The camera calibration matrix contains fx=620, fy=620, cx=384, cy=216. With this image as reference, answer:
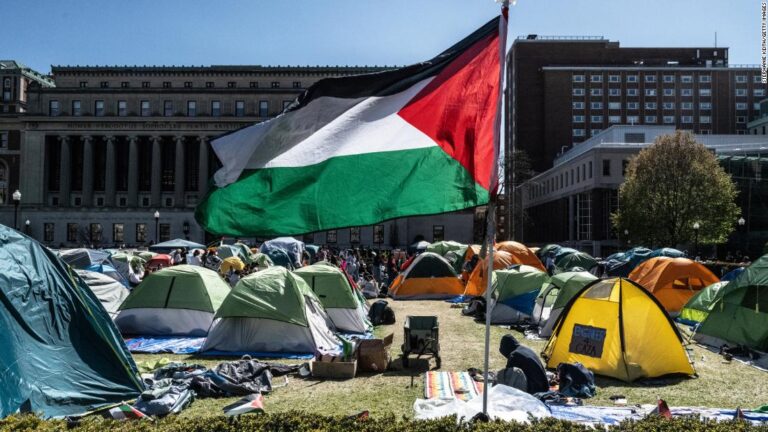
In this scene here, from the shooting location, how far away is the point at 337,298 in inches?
650

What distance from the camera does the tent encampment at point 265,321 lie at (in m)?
13.3

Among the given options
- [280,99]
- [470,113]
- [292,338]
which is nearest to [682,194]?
[292,338]

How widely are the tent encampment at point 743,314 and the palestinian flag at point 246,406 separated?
10692 millimetres

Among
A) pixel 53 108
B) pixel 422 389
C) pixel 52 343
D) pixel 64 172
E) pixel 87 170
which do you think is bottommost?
pixel 422 389

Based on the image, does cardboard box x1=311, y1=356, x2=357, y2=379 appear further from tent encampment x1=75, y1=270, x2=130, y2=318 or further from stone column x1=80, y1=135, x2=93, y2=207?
stone column x1=80, y1=135, x2=93, y2=207

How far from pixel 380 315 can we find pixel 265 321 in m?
5.49

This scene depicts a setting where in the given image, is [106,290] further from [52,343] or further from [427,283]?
[427,283]

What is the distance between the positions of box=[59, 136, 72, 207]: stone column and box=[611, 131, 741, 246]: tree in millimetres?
69105

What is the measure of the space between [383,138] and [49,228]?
84240 millimetres

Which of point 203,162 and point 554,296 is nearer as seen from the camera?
point 554,296

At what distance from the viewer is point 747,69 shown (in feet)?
296

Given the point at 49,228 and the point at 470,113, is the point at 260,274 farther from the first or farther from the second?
the point at 49,228

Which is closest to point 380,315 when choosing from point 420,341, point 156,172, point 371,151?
point 420,341

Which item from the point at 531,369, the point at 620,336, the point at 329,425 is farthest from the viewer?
the point at 620,336
